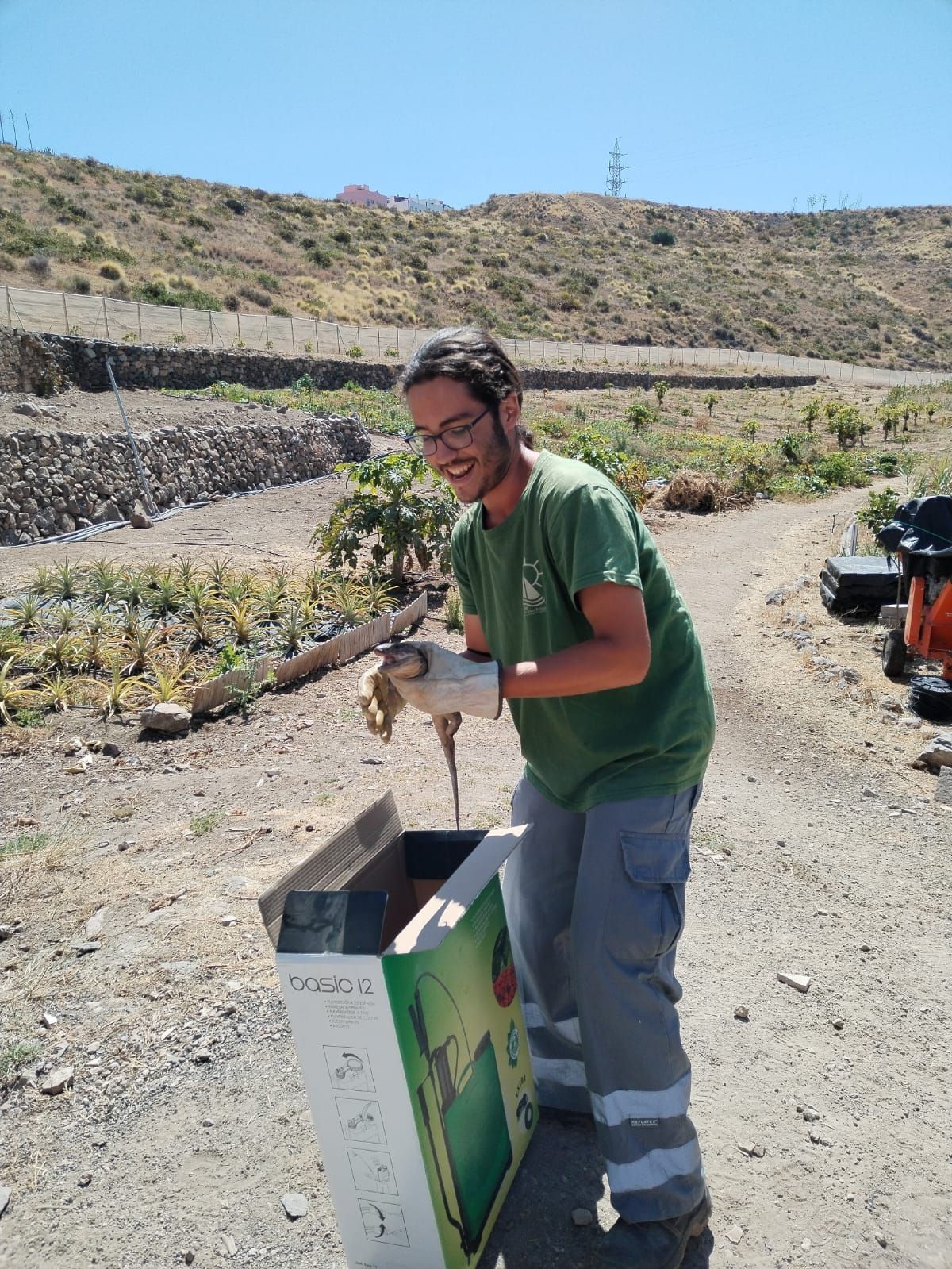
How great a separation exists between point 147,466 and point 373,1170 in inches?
462

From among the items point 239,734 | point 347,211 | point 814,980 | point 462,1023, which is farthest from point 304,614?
point 347,211

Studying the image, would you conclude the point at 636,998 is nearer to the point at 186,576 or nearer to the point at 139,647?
the point at 139,647

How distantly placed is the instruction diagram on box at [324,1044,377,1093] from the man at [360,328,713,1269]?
0.44 meters

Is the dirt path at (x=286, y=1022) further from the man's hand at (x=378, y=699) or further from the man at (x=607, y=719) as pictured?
the man's hand at (x=378, y=699)

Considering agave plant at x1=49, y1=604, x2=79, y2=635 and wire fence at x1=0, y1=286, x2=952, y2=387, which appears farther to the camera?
wire fence at x1=0, y1=286, x2=952, y2=387

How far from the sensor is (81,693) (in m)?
5.45

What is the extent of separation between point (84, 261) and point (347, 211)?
25001 millimetres

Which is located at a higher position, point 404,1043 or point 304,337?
point 304,337

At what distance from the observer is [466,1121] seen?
1.67 metres

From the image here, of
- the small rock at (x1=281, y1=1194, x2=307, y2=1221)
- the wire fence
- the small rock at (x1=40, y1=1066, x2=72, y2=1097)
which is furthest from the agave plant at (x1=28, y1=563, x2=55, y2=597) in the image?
the wire fence

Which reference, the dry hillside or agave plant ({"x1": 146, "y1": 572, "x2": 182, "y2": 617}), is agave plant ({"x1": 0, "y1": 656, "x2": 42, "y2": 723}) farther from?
the dry hillside

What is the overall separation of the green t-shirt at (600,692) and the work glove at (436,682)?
0.16 metres

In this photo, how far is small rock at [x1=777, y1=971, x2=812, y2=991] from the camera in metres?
2.69

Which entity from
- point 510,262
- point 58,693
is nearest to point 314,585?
point 58,693
